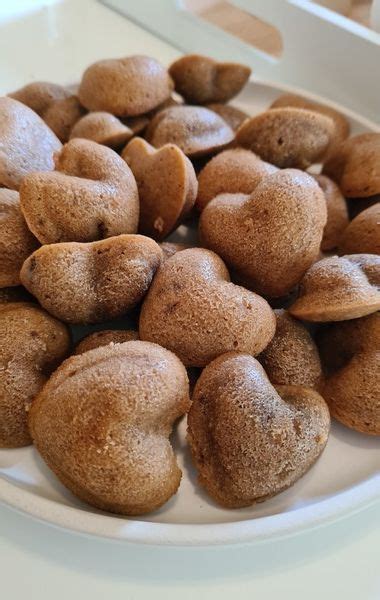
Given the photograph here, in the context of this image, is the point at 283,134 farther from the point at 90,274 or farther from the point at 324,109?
the point at 90,274

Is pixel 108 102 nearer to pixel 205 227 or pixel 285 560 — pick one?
pixel 205 227

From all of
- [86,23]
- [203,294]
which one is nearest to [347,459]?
[203,294]

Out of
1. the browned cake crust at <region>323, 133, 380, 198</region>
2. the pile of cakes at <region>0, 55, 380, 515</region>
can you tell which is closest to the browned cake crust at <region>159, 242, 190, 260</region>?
the pile of cakes at <region>0, 55, 380, 515</region>

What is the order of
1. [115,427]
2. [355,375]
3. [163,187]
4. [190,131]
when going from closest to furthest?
[115,427] < [355,375] < [163,187] < [190,131]

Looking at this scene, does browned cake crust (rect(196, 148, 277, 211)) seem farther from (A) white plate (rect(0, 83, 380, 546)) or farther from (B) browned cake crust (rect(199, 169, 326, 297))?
(A) white plate (rect(0, 83, 380, 546))

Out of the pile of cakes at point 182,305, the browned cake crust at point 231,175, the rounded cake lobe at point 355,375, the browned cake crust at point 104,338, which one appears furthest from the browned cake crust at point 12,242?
the rounded cake lobe at point 355,375

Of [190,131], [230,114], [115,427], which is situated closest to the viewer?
[115,427]

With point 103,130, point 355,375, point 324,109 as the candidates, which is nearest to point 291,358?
point 355,375
